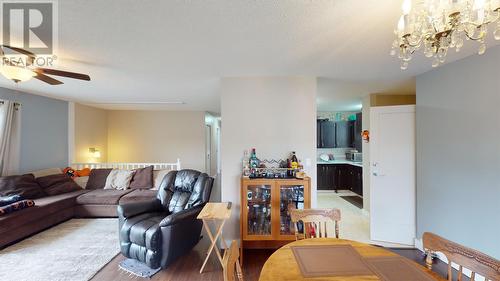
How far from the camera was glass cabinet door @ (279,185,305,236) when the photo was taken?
296 cm

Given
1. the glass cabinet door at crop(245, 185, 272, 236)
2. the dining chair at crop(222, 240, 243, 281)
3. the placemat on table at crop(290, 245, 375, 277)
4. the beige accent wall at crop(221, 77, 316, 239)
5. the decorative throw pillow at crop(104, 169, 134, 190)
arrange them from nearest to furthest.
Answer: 1. the dining chair at crop(222, 240, 243, 281)
2. the placemat on table at crop(290, 245, 375, 277)
3. the glass cabinet door at crop(245, 185, 272, 236)
4. the beige accent wall at crop(221, 77, 316, 239)
5. the decorative throw pillow at crop(104, 169, 134, 190)

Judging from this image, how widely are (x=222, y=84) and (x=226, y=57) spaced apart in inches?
30.6

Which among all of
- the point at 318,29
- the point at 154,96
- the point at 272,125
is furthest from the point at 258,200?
the point at 154,96

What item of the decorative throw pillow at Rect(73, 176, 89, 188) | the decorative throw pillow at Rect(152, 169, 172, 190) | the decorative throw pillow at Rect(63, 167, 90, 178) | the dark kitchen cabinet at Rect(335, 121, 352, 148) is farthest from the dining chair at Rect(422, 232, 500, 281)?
the decorative throw pillow at Rect(63, 167, 90, 178)

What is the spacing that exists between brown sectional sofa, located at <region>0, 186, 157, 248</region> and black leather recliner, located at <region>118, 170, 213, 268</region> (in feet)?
4.48

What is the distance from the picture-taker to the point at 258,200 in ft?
9.96

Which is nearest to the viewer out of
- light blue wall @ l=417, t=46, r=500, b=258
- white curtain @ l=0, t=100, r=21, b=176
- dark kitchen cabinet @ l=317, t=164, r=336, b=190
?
light blue wall @ l=417, t=46, r=500, b=258

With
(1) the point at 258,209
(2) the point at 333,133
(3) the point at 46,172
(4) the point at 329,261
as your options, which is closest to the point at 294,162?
(1) the point at 258,209

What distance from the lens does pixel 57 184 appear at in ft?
14.5

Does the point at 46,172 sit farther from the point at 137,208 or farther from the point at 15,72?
the point at 15,72

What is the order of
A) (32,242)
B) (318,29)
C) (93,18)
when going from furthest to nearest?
(32,242)
(318,29)
(93,18)

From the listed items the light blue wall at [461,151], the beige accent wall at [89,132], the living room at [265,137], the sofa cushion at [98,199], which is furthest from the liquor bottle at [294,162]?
the beige accent wall at [89,132]

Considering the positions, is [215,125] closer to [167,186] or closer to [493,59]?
[167,186]

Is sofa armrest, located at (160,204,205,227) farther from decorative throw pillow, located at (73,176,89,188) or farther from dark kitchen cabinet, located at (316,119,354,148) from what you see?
dark kitchen cabinet, located at (316,119,354,148)
